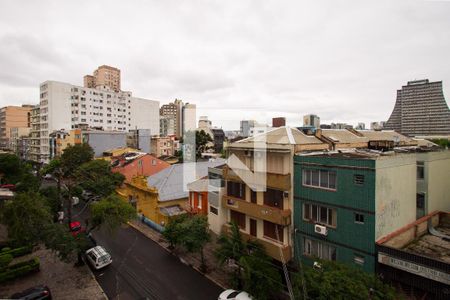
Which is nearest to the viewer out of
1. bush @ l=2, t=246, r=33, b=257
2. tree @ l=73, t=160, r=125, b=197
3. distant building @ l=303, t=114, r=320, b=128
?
bush @ l=2, t=246, r=33, b=257

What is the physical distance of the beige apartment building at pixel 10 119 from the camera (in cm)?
9812

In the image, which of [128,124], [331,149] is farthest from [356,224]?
[128,124]

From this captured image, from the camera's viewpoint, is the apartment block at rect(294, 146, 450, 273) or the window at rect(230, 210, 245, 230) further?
the window at rect(230, 210, 245, 230)

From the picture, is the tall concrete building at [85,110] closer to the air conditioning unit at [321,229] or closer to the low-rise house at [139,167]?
the low-rise house at [139,167]

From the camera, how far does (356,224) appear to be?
12.0 metres

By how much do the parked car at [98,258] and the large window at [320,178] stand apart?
14.4 m

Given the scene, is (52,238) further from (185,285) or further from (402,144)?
(402,144)

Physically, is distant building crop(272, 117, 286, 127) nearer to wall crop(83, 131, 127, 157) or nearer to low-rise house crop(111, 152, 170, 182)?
low-rise house crop(111, 152, 170, 182)

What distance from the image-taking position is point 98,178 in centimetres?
2819

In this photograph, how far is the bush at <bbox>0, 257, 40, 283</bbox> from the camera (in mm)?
15972

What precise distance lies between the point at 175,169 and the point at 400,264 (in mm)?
23118

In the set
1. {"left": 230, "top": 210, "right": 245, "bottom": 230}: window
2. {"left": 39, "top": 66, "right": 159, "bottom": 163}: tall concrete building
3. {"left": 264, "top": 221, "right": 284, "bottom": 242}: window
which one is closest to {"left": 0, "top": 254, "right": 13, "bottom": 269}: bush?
{"left": 230, "top": 210, "right": 245, "bottom": 230}: window

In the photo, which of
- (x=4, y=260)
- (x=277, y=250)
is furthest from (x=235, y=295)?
(x=4, y=260)

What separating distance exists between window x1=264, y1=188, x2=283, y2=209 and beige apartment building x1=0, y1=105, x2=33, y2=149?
112364 millimetres
